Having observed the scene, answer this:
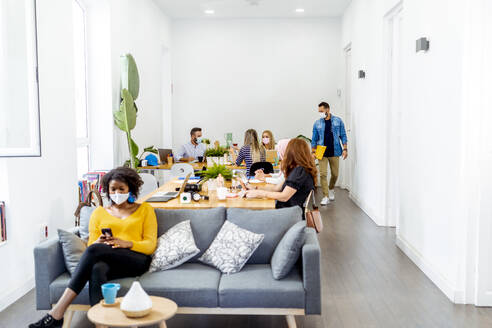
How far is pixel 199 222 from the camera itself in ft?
12.6

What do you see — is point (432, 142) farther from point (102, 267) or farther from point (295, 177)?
point (102, 267)

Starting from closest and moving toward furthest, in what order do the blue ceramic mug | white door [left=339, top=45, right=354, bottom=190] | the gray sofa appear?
the blue ceramic mug < the gray sofa < white door [left=339, top=45, right=354, bottom=190]

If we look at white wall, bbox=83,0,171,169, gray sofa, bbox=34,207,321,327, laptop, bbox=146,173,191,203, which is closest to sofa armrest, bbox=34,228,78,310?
gray sofa, bbox=34,207,321,327

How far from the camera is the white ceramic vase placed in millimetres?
2521

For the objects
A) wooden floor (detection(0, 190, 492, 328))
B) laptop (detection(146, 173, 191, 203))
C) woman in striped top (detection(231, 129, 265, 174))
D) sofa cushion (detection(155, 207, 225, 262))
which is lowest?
wooden floor (detection(0, 190, 492, 328))

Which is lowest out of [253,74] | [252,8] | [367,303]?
[367,303]

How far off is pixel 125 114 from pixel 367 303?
13.1 ft

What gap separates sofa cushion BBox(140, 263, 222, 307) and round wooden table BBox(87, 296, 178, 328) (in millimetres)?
523

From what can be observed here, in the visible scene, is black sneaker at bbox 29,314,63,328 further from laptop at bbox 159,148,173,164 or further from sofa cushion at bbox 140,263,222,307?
Result: laptop at bbox 159,148,173,164

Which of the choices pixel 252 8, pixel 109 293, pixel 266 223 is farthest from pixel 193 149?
pixel 109 293

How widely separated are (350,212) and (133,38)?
4.24m

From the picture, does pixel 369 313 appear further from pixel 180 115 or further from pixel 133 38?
pixel 180 115

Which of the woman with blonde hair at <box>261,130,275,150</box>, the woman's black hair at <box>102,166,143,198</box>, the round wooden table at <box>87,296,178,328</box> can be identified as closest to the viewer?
the round wooden table at <box>87,296,178,328</box>

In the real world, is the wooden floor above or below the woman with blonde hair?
below
